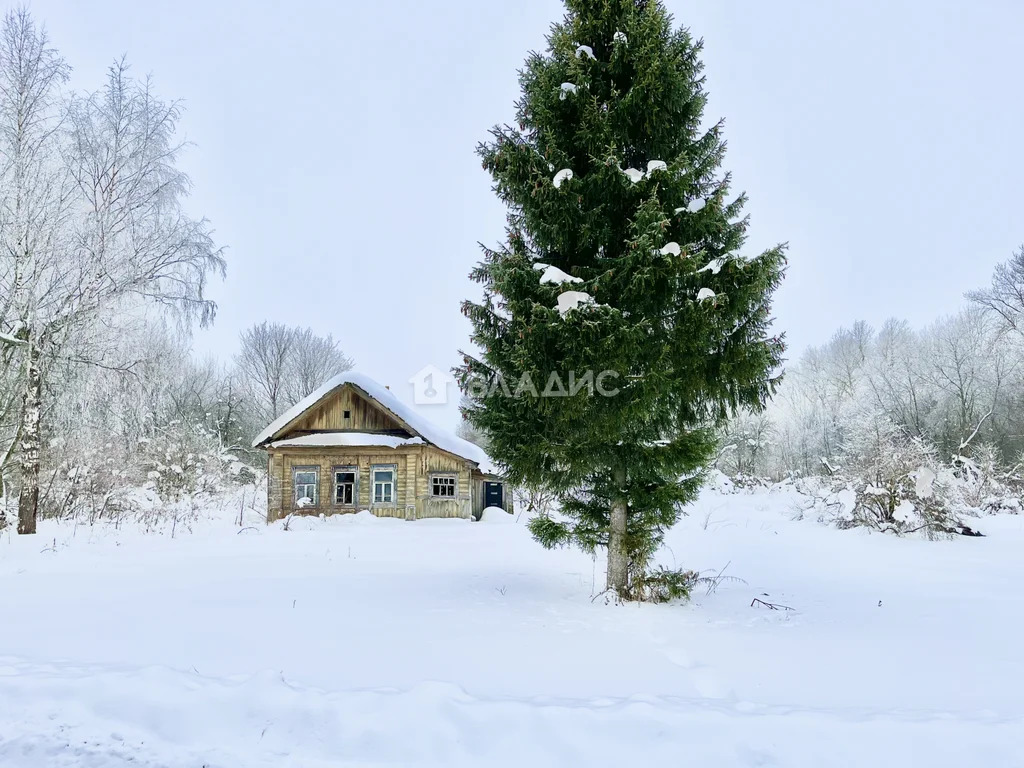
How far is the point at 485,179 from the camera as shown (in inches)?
248

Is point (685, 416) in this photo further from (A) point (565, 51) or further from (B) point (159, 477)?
(B) point (159, 477)

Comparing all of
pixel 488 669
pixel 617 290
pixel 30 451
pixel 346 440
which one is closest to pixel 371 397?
pixel 346 440

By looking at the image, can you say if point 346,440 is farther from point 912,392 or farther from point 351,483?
point 912,392

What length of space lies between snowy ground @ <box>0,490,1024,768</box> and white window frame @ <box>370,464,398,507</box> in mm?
11428

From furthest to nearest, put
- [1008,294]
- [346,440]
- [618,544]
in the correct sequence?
[1008,294] < [346,440] < [618,544]

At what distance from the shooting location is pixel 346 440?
1884 cm

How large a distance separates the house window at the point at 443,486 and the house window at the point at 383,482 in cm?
137

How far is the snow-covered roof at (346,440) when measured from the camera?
18797 millimetres

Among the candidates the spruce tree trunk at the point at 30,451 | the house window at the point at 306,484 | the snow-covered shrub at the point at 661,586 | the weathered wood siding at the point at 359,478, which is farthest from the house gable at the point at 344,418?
the snow-covered shrub at the point at 661,586

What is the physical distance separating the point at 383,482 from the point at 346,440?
192cm

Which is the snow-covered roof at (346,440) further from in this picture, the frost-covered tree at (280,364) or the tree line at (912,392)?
the frost-covered tree at (280,364)

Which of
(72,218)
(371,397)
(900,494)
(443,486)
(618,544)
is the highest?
(72,218)

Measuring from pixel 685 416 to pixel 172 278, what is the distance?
1218 cm

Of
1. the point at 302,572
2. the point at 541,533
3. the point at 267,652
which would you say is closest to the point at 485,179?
the point at 541,533
